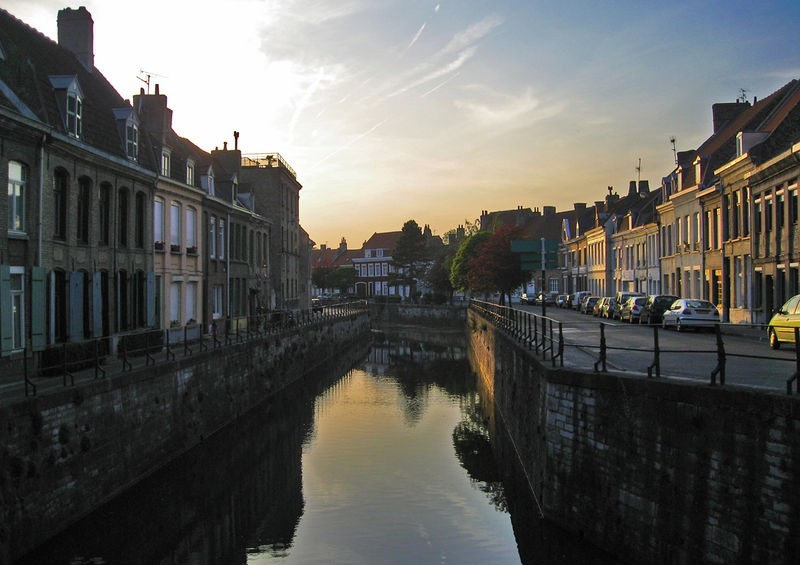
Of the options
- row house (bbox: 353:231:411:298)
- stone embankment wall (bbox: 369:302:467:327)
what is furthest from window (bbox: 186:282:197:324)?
row house (bbox: 353:231:411:298)

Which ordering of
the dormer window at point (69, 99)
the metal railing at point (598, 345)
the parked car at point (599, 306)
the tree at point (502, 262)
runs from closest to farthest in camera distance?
the metal railing at point (598, 345) → the dormer window at point (69, 99) → the parked car at point (599, 306) → the tree at point (502, 262)

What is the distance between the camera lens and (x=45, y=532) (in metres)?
10.6

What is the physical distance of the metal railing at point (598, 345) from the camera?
337 inches

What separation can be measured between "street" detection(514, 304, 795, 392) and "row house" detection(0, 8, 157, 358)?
11.2m

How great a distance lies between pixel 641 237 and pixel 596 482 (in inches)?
1469

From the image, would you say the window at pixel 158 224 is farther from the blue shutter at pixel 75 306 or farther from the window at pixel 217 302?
the window at pixel 217 302

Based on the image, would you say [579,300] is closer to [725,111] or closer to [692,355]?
[725,111]

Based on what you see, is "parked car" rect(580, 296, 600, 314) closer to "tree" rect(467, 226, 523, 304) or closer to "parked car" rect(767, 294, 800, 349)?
"tree" rect(467, 226, 523, 304)

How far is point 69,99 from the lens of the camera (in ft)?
58.0

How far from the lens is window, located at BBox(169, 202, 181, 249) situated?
79.1ft

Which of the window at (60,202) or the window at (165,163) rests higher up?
the window at (165,163)

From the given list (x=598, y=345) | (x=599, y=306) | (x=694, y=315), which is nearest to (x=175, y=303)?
(x=598, y=345)

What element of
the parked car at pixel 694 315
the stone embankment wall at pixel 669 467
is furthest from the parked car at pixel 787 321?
the parked car at pixel 694 315

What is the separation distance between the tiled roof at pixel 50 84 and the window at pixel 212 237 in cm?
593
